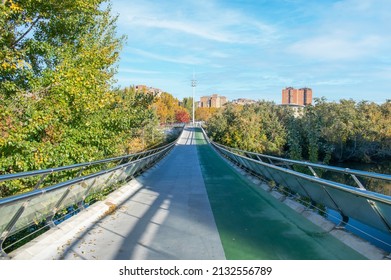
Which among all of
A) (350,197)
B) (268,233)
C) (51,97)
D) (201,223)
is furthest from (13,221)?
(51,97)

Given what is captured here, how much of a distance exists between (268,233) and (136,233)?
2.46 m

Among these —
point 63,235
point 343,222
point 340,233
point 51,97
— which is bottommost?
point 63,235

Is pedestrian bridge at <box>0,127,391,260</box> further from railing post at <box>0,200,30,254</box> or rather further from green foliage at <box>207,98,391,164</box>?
green foliage at <box>207,98,391,164</box>

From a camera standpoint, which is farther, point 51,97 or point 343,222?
point 51,97

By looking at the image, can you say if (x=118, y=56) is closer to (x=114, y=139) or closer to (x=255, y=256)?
(x=114, y=139)

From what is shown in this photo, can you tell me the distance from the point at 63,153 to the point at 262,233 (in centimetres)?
725

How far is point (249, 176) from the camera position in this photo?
50.5 feet

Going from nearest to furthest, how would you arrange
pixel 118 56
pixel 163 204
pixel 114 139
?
pixel 163 204
pixel 114 139
pixel 118 56

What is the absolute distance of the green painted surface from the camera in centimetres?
559

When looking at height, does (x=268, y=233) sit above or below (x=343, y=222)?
below

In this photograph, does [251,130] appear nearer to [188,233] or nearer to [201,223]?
[201,223]

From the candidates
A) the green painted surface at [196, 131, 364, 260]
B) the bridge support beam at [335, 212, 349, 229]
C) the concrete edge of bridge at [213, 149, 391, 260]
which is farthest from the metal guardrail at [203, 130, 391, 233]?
the green painted surface at [196, 131, 364, 260]

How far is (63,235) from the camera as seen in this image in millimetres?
6469

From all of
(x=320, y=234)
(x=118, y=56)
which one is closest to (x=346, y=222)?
(x=320, y=234)
